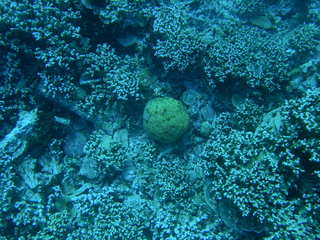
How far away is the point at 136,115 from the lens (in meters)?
4.93

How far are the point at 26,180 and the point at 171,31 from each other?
383 centimetres

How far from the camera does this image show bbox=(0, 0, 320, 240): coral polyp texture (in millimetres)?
3928

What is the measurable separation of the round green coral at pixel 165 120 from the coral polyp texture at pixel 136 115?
2 centimetres

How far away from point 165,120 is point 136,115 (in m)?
0.90

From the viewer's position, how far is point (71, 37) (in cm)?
438

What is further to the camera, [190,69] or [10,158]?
[190,69]

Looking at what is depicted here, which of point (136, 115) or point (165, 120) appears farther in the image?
point (136, 115)

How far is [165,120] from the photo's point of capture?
4.24 meters

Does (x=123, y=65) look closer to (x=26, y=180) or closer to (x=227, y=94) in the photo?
(x=227, y=94)

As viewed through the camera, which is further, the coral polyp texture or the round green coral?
the round green coral

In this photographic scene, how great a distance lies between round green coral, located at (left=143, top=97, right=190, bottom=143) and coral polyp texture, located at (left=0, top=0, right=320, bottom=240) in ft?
0.07

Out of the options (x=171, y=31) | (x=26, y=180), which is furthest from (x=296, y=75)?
(x=26, y=180)

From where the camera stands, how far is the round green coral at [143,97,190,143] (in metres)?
4.27

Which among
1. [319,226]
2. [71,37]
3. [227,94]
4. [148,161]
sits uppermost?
[71,37]
